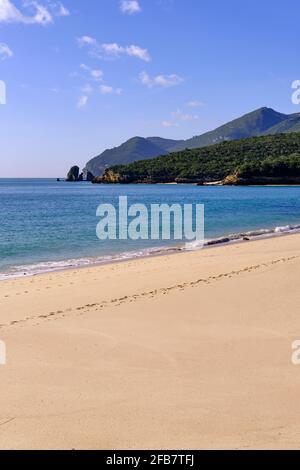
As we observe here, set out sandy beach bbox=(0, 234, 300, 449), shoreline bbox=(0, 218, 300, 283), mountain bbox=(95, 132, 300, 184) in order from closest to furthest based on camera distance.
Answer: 1. sandy beach bbox=(0, 234, 300, 449)
2. shoreline bbox=(0, 218, 300, 283)
3. mountain bbox=(95, 132, 300, 184)

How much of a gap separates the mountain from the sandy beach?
122785mm

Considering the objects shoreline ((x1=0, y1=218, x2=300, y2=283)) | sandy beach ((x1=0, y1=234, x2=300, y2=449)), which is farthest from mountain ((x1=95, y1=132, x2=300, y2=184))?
sandy beach ((x1=0, y1=234, x2=300, y2=449))

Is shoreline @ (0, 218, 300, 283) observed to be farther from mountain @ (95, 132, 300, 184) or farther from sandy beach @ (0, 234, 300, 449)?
mountain @ (95, 132, 300, 184)

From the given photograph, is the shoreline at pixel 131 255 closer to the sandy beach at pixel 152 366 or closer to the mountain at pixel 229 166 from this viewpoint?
the sandy beach at pixel 152 366

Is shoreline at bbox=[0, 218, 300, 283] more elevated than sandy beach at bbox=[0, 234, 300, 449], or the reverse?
sandy beach at bbox=[0, 234, 300, 449]

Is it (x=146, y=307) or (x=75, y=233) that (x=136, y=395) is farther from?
(x=75, y=233)

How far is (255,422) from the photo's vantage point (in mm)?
4738

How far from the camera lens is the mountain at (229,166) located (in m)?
130

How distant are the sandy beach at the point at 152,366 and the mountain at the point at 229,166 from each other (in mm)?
122785

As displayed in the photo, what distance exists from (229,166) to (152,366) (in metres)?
143

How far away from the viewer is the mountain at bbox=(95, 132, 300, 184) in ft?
427

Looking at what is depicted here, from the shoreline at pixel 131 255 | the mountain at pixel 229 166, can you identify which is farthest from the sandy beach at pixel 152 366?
the mountain at pixel 229 166

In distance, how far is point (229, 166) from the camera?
478ft

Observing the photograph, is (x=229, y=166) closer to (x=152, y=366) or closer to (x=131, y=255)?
(x=131, y=255)
